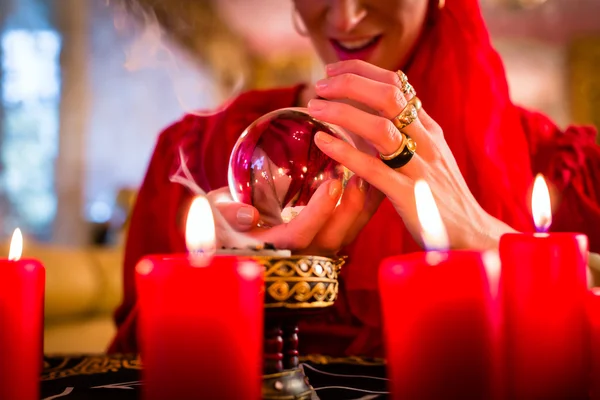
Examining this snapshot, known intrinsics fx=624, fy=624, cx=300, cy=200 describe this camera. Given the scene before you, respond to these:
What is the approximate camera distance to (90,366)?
2.26 ft

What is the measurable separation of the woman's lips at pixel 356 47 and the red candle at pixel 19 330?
2.43 feet

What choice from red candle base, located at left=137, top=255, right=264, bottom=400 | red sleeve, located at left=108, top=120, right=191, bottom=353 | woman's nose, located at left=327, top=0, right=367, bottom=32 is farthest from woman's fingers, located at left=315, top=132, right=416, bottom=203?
red sleeve, located at left=108, top=120, right=191, bottom=353

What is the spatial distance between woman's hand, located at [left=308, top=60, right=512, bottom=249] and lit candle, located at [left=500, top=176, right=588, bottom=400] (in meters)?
0.20

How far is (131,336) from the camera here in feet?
3.46

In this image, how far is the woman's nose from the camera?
3.26 feet

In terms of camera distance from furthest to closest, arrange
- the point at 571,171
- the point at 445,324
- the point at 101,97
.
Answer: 1. the point at 101,97
2. the point at 571,171
3. the point at 445,324

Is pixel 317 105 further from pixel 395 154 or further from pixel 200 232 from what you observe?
pixel 200 232

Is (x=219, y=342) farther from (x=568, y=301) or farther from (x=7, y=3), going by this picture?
(x=7, y=3)

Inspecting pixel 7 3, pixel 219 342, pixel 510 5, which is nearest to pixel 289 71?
pixel 510 5

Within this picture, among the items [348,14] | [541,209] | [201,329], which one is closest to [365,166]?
[541,209]

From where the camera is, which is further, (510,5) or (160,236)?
(510,5)

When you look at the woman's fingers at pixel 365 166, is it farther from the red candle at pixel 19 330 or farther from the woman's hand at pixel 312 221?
the red candle at pixel 19 330

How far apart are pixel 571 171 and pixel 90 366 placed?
2.93 ft

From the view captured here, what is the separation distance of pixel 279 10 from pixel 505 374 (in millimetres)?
4847
